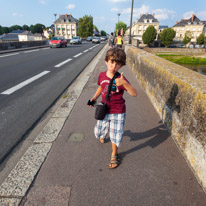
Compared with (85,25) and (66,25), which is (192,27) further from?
(66,25)

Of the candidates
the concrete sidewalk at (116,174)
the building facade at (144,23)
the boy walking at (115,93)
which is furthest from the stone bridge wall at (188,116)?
the building facade at (144,23)

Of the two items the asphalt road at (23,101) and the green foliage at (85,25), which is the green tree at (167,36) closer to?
the green foliage at (85,25)

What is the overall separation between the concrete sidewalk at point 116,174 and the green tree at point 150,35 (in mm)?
75040

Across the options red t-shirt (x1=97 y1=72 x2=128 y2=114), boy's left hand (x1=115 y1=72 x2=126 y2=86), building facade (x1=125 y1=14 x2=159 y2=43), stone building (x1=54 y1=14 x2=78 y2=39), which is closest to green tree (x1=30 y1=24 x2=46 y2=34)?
stone building (x1=54 y1=14 x2=78 y2=39)

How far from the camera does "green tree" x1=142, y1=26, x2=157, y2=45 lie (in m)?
69.7

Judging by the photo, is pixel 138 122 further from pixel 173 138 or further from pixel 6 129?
pixel 6 129

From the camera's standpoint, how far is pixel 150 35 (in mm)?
69938

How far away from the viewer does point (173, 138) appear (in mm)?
2771

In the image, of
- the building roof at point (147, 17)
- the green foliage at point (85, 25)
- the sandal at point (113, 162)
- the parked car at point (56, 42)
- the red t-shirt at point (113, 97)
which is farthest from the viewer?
the green foliage at point (85, 25)

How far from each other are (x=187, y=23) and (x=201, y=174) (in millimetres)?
107562

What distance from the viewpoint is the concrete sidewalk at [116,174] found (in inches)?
68.1

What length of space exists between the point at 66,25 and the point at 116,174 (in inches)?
4313

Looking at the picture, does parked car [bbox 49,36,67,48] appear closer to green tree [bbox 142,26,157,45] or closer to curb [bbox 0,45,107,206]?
curb [bbox 0,45,107,206]

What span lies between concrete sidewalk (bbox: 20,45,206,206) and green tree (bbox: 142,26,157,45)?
7504 centimetres
